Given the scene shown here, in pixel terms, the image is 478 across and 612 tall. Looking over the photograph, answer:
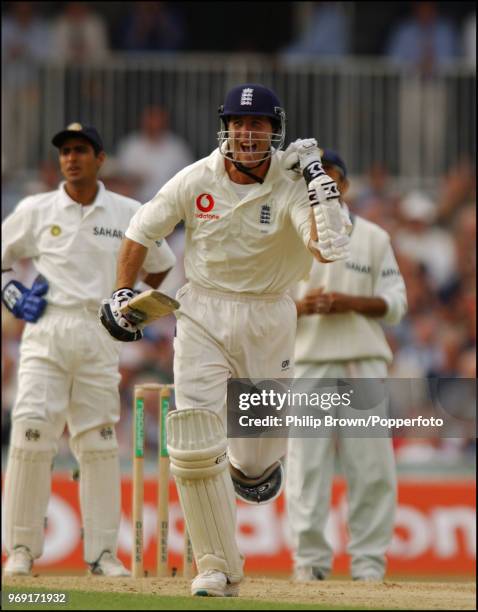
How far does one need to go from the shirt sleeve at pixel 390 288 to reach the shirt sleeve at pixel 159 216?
2191mm

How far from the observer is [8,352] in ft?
37.0

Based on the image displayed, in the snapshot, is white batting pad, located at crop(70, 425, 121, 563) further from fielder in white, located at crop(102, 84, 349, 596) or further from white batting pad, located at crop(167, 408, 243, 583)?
white batting pad, located at crop(167, 408, 243, 583)

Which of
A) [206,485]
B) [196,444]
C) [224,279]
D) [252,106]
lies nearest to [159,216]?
[224,279]

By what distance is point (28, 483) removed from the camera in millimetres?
7312

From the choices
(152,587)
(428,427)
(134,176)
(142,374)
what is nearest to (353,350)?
(428,427)

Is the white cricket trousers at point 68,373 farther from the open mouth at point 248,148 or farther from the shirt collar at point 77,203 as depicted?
the open mouth at point 248,148

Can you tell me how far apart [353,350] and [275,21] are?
21.7 ft

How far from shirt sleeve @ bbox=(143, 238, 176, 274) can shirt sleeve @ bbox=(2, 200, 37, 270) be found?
1.91 feet

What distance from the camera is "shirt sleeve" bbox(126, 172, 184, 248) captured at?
19.9ft

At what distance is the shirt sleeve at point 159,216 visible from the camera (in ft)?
19.9

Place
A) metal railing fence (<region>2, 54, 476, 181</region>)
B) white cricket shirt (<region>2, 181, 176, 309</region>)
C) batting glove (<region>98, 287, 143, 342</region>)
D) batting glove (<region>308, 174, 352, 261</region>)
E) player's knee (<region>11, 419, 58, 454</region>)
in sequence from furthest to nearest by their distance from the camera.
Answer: metal railing fence (<region>2, 54, 476, 181</region>), white cricket shirt (<region>2, 181, 176, 309</region>), player's knee (<region>11, 419, 58, 454</region>), batting glove (<region>98, 287, 143, 342</region>), batting glove (<region>308, 174, 352, 261</region>)

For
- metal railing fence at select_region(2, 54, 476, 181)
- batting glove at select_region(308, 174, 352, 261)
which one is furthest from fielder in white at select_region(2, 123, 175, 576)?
metal railing fence at select_region(2, 54, 476, 181)

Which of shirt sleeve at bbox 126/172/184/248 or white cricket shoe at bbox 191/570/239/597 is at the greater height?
shirt sleeve at bbox 126/172/184/248

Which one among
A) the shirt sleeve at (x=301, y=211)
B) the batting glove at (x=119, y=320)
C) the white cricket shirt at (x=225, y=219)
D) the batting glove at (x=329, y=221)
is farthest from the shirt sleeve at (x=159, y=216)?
the batting glove at (x=329, y=221)
